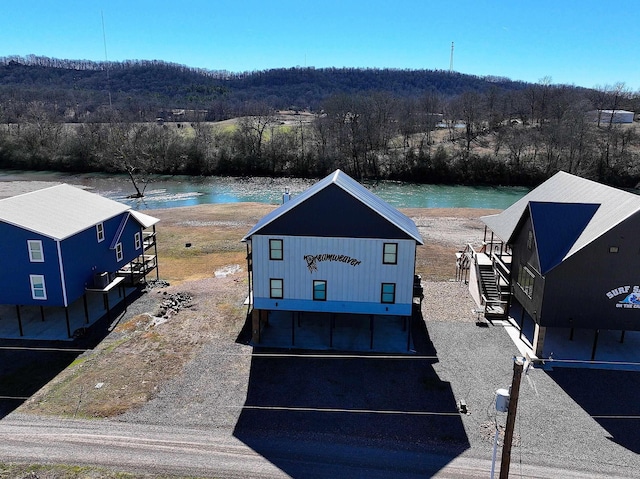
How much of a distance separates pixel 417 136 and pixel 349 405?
314 ft

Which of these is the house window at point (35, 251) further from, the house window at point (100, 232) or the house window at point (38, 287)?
the house window at point (100, 232)

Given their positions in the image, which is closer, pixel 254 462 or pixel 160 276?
pixel 254 462

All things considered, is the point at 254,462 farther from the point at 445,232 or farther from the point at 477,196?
the point at 477,196

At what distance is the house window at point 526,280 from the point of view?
22422 millimetres

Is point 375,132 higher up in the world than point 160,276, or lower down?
higher up

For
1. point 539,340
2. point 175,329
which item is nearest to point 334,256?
point 175,329

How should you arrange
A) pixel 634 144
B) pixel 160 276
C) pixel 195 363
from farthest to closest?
pixel 634 144, pixel 160 276, pixel 195 363

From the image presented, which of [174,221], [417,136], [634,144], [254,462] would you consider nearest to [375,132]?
[417,136]

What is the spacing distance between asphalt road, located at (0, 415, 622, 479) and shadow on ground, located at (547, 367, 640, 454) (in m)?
3.09

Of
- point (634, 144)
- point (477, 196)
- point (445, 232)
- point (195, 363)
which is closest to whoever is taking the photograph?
point (195, 363)

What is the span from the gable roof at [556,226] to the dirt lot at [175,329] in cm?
739

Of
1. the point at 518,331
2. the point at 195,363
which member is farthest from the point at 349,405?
the point at 518,331

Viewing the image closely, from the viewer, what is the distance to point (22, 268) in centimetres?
2239

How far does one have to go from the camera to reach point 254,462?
15.0m
